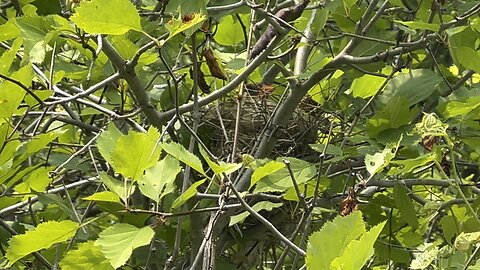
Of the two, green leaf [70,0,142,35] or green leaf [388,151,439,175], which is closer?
green leaf [70,0,142,35]

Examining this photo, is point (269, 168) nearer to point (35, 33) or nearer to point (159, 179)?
point (159, 179)

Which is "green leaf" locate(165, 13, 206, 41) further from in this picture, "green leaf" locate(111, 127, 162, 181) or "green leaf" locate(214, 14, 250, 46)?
"green leaf" locate(214, 14, 250, 46)

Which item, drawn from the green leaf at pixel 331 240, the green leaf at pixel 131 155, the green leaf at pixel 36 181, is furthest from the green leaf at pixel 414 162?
the green leaf at pixel 36 181

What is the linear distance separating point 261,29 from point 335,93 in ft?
0.69

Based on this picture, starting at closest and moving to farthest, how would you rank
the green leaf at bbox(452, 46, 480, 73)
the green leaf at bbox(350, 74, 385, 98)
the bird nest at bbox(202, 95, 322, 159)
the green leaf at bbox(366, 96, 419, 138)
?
the green leaf at bbox(452, 46, 480, 73), the green leaf at bbox(366, 96, 419, 138), the green leaf at bbox(350, 74, 385, 98), the bird nest at bbox(202, 95, 322, 159)

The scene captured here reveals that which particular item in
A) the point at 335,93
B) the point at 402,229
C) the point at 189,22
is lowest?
the point at 402,229

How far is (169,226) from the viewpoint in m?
1.44

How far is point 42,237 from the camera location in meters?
0.83

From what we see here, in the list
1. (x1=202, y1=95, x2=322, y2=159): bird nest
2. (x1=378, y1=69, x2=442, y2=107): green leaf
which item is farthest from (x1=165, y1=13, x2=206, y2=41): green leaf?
(x1=202, y1=95, x2=322, y2=159): bird nest

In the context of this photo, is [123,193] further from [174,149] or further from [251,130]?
[251,130]

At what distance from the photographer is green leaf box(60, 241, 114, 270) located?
0.87 metres

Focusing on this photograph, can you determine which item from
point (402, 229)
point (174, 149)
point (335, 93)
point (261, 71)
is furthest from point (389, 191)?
point (174, 149)

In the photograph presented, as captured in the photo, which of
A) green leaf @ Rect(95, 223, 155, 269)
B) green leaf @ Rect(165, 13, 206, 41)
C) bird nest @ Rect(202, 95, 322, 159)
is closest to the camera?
green leaf @ Rect(95, 223, 155, 269)

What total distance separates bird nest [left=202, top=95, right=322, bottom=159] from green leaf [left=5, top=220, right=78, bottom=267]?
0.73m
